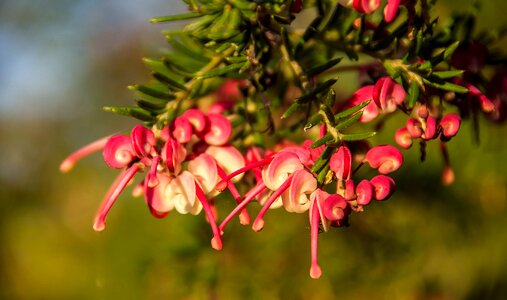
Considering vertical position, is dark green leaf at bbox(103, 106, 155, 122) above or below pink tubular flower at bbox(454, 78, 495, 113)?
above

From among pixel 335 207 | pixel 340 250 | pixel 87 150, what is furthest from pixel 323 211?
pixel 340 250

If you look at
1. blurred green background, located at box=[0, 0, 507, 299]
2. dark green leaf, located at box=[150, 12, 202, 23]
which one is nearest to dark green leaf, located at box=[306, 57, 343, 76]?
dark green leaf, located at box=[150, 12, 202, 23]

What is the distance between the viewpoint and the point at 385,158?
0.43 metres

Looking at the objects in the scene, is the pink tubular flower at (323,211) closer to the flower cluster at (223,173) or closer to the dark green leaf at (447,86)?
the flower cluster at (223,173)

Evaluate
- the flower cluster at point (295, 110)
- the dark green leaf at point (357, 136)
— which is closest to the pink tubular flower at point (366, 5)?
the flower cluster at point (295, 110)

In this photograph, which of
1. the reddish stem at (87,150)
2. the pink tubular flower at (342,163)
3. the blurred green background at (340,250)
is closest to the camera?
the pink tubular flower at (342,163)

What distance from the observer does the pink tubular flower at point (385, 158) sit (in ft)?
1.42

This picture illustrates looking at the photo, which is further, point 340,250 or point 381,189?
point 340,250

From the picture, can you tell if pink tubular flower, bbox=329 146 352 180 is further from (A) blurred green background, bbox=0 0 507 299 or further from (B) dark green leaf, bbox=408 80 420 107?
(A) blurred green background, bbox=0 0 507 299

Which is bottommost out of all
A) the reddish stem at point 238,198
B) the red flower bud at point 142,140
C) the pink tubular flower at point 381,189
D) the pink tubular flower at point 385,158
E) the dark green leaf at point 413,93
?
the reddish stem at point 238,198

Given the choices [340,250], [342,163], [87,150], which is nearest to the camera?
[342,163]

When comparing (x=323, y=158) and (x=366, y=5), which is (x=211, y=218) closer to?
(x=323, y=158)

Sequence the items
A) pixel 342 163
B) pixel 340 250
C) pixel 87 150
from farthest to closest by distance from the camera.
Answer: pixel 340 250 < pixel 87 150 < pixel 342 163

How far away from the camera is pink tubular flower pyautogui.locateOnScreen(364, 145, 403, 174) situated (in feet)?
1.42
